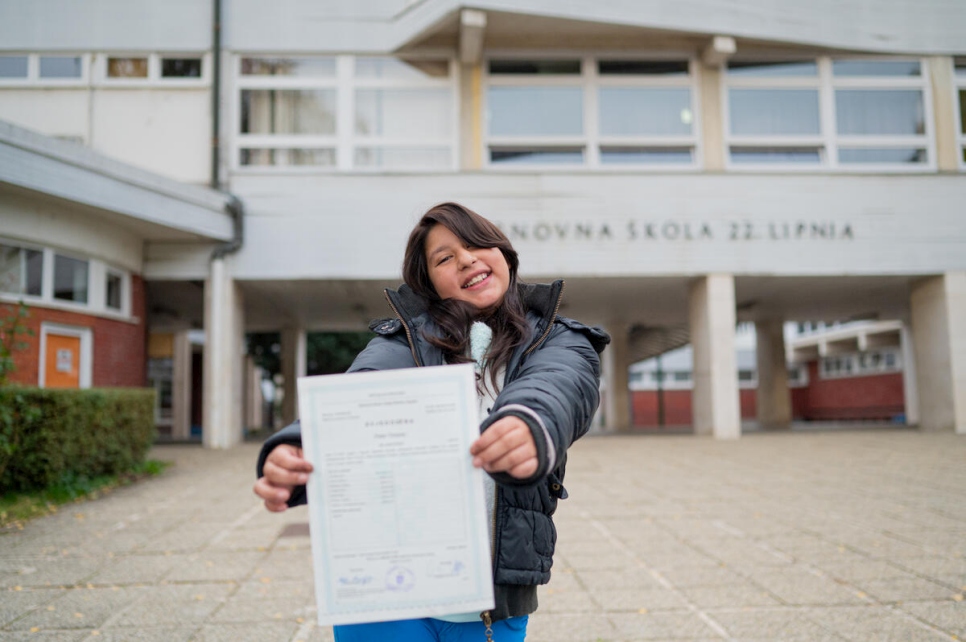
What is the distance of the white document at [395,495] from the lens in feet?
4.45

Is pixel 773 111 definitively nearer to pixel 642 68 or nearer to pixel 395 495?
pixel 642 68

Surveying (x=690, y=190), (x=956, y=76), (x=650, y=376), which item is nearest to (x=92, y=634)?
(x=690, y=190)

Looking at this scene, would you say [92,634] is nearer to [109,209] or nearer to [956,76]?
[109,209]

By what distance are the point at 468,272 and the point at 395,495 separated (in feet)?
2.10

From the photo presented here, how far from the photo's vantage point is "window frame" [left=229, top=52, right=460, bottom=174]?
48.0ft

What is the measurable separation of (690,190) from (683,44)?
3050mm

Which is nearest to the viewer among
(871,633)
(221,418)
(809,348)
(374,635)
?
(374,635)

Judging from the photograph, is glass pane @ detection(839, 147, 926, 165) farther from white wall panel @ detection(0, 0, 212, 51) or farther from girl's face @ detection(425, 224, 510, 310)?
girl's face @ detection(425, 224, 510, 310)

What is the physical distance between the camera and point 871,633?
3.52m

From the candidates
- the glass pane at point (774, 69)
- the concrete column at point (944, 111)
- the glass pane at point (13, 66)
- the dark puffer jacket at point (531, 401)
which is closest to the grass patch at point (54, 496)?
the dark puffer jacket at point (531, 401)

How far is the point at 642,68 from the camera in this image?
1521 centimetres

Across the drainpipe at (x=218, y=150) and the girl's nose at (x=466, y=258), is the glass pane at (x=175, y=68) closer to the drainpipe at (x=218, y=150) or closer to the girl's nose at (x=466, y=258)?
the drainpipe at (x=218, y=150)

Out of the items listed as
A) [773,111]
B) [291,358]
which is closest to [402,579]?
[773,111]

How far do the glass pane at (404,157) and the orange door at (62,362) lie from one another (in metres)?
6.17
